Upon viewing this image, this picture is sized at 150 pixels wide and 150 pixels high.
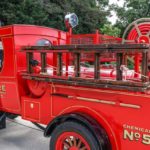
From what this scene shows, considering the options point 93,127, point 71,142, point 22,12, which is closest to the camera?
point 93,127

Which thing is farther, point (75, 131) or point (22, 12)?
point (22, 12)

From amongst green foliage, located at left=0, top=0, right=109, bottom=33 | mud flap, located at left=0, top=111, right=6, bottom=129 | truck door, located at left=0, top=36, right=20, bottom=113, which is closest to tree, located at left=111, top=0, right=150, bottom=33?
green foliage, located at left=0, top=0, right=109, bottom=33

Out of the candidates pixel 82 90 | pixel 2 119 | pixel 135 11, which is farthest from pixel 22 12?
pixel 82 90

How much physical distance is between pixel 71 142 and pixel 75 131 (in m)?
0.19

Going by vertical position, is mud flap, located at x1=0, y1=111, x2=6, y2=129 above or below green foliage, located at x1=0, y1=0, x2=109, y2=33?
below

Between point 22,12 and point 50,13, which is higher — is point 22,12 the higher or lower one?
the lower one

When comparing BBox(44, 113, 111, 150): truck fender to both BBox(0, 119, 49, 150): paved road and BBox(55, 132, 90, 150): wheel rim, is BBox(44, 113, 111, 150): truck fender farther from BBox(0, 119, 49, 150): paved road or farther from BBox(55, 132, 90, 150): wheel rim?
BBox(0, 119, 49, 150): paved road

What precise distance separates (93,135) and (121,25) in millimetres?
13977

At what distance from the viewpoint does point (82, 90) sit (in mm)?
3379

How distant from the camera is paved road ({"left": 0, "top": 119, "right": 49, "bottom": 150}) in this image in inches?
189

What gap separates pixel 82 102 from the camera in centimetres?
339

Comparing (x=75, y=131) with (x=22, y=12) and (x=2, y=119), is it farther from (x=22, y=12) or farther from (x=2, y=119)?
(x=22, y=12)

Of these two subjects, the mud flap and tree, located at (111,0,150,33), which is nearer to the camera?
the mud flap

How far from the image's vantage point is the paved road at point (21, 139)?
4.80 m
